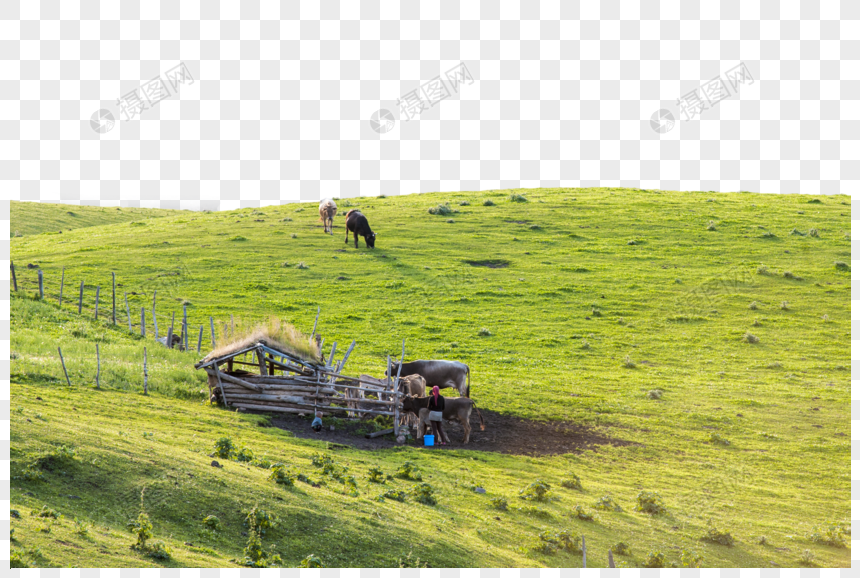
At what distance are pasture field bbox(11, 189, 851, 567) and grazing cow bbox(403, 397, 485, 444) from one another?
38.4 inches

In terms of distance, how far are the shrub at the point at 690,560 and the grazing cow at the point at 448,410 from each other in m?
8.05

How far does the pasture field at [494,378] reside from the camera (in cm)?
1188

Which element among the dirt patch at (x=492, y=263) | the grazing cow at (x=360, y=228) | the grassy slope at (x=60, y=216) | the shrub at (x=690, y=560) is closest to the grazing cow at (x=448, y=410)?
the shrub at (x=690, y=560)

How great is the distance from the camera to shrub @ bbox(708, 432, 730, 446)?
21.6m

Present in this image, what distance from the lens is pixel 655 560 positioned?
12641 mm

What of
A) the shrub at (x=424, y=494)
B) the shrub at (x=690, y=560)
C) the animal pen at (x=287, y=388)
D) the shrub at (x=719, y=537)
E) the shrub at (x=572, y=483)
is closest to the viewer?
the shrub at (x=690, y=560)

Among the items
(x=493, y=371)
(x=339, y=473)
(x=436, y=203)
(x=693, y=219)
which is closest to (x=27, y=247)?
(x=436, y=203)

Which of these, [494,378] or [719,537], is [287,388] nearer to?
[494,378]

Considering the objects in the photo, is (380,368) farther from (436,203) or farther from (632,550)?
(436,203)

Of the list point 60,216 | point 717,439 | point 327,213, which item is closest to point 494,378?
point 717,439

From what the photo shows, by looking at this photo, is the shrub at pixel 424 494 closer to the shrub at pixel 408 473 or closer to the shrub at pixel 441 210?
the shrub at pixel 408 473

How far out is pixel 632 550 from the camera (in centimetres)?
1338

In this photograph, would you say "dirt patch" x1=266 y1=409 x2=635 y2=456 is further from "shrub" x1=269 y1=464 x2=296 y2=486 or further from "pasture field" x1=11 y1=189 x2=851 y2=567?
"shrub" x1=269 y1=464 x2=296 y2=486

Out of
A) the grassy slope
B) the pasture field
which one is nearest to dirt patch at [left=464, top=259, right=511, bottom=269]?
the pasture field
